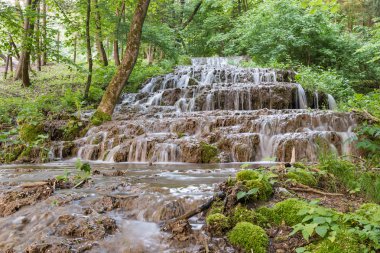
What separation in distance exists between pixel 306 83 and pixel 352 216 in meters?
11.0

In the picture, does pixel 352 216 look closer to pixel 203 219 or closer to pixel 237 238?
pixel 237 238

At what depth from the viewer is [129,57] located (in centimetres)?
1021

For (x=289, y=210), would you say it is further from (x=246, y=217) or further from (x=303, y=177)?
(x=303, y=177)

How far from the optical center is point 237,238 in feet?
8.40

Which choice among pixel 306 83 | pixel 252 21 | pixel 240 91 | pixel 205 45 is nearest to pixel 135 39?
pixel 240 91

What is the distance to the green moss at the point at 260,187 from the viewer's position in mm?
3148

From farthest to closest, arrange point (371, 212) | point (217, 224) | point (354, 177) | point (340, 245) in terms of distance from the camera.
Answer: point (354, 177)
point (217, 224)
point (371, 212)
point (340, 245)

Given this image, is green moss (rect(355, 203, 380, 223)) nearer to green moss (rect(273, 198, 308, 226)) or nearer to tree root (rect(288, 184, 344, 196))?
green moss (rect(273, 198, 308, 226))

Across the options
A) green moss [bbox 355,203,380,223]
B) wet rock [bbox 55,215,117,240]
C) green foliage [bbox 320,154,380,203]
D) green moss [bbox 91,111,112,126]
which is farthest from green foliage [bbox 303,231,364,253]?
green moss [bbox 91,111,112,126]

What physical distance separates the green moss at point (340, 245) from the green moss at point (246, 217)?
21.6 inches

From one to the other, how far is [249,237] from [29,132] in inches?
340

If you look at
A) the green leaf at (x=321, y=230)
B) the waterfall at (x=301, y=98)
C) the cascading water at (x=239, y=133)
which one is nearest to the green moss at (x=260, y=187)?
the green leaf at (x=321, y=230)

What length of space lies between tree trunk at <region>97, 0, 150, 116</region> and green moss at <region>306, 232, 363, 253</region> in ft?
29.8

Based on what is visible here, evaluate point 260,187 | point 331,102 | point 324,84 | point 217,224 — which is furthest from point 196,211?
point 324,84
